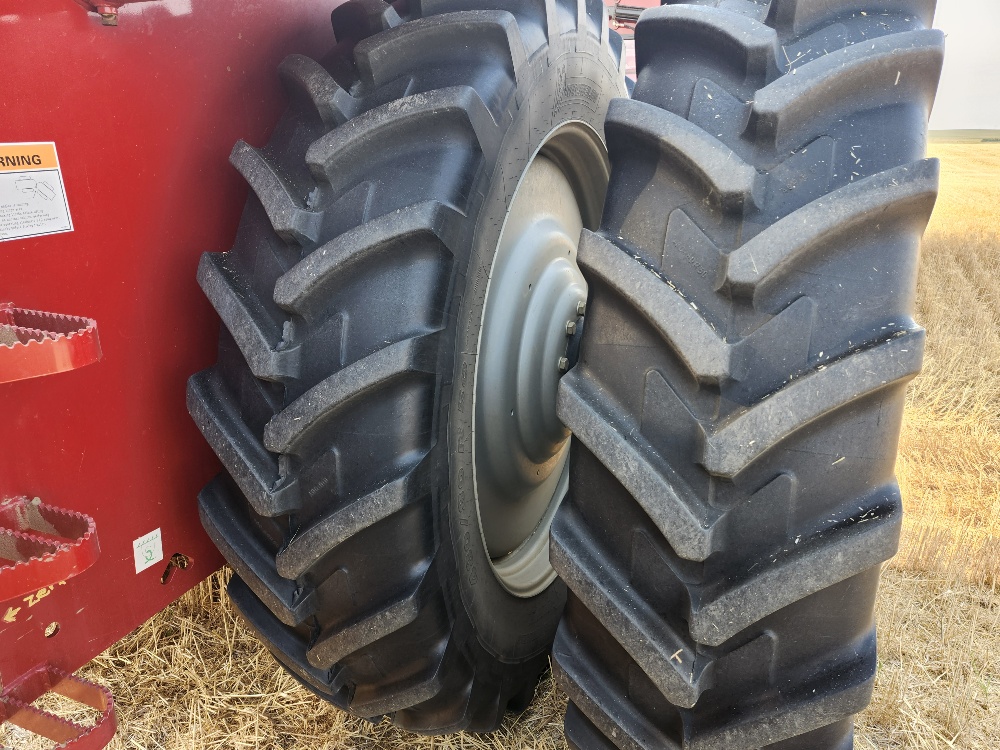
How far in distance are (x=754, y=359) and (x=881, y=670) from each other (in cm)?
110

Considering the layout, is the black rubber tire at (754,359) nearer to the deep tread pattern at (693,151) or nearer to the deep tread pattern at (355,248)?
the deep tread pattern at (693,151)

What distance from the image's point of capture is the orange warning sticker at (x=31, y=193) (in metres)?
0.85

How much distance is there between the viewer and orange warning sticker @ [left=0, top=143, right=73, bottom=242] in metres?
0.85

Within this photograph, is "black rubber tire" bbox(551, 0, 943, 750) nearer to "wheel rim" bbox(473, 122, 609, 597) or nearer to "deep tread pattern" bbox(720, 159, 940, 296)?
"deep tread pattern" bbox(720, 159, 940, 296)

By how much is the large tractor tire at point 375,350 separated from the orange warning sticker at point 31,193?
0.19 metres

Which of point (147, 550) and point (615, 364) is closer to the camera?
point (615, 364)

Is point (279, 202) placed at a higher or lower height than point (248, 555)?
higher

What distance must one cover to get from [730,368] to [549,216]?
30.7 inches

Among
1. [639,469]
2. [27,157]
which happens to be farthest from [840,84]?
[27,157]

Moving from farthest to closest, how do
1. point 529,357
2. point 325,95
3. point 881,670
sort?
point 881,670, point 529,357, point 325,95

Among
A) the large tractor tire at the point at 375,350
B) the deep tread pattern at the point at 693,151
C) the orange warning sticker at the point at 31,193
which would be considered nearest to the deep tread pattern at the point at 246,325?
the large tractor tire at the point at 375,350

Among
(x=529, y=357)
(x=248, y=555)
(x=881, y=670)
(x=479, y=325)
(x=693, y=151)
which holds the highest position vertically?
(x=693, y=151)

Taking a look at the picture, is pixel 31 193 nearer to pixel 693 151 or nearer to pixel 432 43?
pixel 432 43

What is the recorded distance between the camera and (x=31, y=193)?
875 mm
